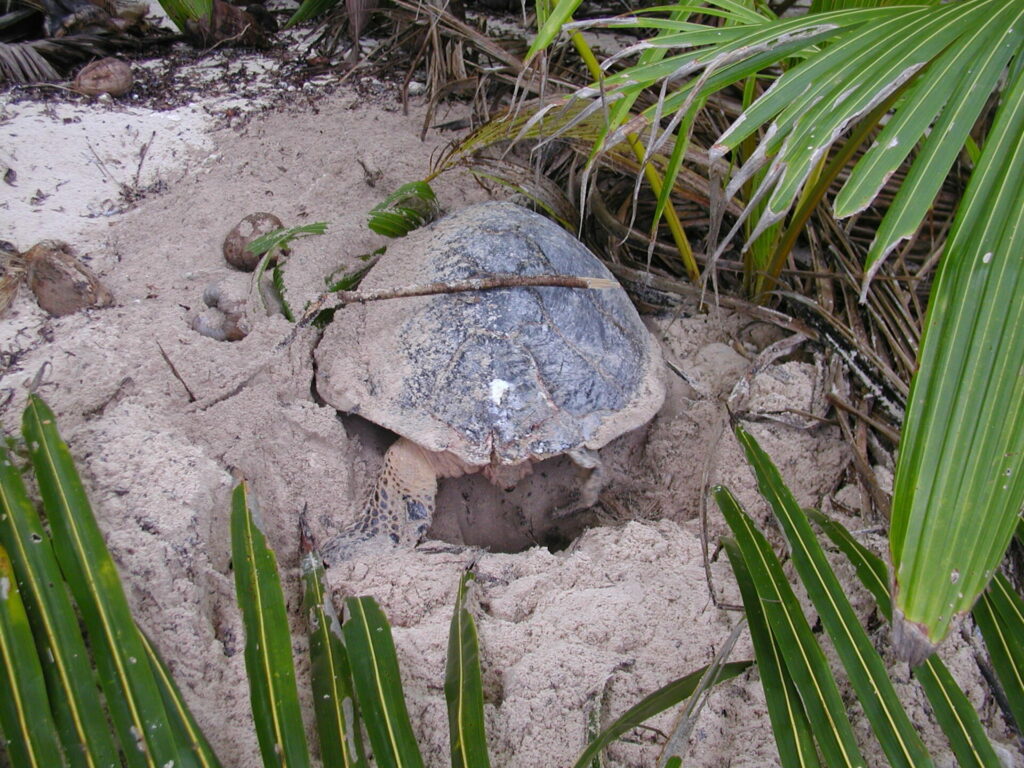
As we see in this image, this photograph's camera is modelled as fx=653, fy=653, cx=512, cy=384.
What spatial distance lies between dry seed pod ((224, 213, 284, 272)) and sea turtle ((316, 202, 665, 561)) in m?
0.37

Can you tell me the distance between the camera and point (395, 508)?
1495 mm

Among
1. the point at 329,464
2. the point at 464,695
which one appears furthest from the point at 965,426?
the point at 329,464

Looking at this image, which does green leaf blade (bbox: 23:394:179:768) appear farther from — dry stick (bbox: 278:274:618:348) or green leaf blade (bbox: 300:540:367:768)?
dry stick (bbox: 278:274:618:348)

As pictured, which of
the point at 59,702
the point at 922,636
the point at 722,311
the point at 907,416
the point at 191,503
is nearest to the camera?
the point at 922,636

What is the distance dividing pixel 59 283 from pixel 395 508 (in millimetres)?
981

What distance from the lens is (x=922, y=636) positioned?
59cm

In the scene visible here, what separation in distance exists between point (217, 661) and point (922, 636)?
40.7 inches

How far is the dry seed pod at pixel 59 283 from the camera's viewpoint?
5.16 feet

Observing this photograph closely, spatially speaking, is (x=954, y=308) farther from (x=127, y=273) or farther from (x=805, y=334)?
(x=127, y=273)

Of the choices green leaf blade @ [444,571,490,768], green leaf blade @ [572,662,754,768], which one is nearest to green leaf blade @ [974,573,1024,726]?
green leaf blade @ [572,662,754,768]

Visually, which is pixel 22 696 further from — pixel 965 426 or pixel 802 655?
pixel 965 426

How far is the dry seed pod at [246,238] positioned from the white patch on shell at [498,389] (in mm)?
791

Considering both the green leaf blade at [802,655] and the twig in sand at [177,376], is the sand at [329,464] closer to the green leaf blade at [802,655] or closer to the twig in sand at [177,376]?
the twig in sand at [177,376]

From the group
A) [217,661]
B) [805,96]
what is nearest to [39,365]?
[217,661]
